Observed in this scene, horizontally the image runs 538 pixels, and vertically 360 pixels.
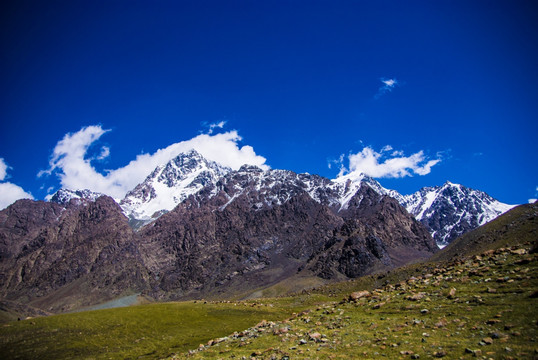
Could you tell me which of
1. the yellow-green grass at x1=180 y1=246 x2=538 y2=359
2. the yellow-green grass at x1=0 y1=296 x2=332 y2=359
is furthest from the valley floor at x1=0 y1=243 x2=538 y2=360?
the yellow-green grass at x1=0 y1=296 x2=332 y2=359

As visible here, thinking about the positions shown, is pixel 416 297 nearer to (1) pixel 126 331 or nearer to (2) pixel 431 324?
(2) pixel 431 324

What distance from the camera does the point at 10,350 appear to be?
5278 cm

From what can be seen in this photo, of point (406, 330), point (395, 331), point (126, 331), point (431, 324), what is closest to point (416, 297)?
point (431, 324)

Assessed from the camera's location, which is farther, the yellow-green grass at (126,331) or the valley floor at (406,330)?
the yellow-green grass at (126,331)

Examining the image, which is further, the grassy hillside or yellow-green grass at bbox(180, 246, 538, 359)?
the grassy hillside

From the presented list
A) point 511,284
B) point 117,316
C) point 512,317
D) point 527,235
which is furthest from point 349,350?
point 527,235

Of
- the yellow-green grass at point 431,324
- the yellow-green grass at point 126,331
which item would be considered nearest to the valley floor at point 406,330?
the yellow-green grass at point 431,324

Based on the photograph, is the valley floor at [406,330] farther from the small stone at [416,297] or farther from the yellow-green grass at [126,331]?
the yellow-green grass at [126,331]

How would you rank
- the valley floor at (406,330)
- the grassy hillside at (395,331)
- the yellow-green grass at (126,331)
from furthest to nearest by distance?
the yellow-green grass at (126,331)
the grassy hillside at (395,331)
the valley floor at (406,330)

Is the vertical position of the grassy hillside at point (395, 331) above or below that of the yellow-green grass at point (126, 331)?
above

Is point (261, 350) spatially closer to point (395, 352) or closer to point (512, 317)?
point (395, 352)

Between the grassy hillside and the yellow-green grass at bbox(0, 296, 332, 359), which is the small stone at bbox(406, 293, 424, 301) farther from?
the yellow-green grass at bbox(0, 296, 332, 359)

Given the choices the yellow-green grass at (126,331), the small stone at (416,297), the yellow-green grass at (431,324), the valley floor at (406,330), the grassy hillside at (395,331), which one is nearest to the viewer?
the yellow-green grass at (431,324)

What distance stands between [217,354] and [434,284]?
71.9 ft
